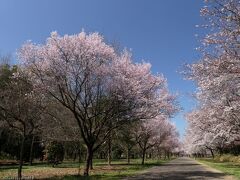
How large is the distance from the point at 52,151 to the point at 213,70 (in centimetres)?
3821

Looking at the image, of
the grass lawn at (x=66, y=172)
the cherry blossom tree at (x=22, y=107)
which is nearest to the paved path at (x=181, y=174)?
the grass lawn at (x=66, y=172)

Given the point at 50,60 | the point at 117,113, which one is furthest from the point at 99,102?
the point at 50,60

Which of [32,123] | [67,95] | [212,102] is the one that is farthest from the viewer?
[67,95]

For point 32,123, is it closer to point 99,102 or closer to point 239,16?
point 99,102

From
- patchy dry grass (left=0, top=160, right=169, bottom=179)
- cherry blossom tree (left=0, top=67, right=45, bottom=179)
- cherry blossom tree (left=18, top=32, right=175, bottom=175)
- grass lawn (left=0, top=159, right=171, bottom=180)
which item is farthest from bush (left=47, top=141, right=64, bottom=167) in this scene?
cherry blossom tree (left=0, top=67, right=45, bottom=179)

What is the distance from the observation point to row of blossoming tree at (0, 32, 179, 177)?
24.7 metres

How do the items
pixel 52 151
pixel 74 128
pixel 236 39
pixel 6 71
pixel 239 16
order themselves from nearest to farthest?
pixel 239 16 → pixel 236 39 → pixel 74 128 → pixel 6 71 → pixel 52 151

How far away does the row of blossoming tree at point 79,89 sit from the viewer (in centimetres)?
2473

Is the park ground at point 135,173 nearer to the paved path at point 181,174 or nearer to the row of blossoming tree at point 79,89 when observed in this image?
the paved path at point 181,174

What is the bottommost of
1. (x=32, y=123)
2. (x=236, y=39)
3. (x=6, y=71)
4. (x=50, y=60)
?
(x=32, y=123)

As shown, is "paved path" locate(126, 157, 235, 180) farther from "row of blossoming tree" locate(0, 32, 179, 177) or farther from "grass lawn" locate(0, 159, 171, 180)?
"row of blossoming tree" locate(0, 32, 179, 177)

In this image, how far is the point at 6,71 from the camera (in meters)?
40.7

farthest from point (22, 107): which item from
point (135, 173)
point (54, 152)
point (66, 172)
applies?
point (54, 152)

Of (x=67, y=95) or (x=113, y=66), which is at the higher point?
(x=113, y=66)
